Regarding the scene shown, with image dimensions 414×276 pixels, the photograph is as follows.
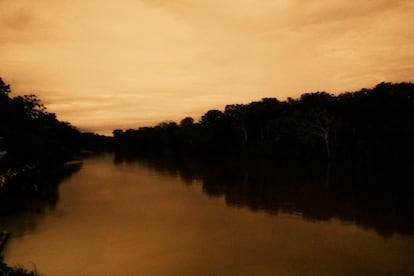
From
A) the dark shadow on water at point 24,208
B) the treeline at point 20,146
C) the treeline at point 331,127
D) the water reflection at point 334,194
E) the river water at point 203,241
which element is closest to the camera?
the river water at point 203,241

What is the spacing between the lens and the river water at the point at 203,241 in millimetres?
11984

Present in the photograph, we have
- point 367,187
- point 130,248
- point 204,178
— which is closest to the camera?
point 130,248

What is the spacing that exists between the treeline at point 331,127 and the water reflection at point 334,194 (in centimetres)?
720

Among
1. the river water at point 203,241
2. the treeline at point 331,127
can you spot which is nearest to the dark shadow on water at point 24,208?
the river water at point 203,241

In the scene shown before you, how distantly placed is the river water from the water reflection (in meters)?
0.39

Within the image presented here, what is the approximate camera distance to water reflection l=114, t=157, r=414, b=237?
61.3 feet

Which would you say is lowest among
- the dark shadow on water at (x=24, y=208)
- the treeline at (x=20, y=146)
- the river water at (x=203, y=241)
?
the river water at (x=203, y=241)

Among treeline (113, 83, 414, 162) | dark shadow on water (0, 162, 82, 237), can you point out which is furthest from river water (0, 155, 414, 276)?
treeline (113, 83, 414, 162)

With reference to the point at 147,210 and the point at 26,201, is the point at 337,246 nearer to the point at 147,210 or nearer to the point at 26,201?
the point at 147,210

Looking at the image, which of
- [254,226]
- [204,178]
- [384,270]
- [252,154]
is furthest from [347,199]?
[252,154]

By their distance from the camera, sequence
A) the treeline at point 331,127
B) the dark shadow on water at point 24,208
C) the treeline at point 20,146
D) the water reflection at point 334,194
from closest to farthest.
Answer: the dark shadow on water at point 24,208, the water reflection at point 334,194, the treeline at point 20,146, the treeline at point 331,127

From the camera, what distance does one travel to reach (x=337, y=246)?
13.8 meters

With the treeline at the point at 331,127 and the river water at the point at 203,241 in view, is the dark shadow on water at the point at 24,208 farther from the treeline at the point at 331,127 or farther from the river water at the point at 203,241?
the treeline at the point at 331,127

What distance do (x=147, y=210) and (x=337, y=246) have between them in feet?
41.4
